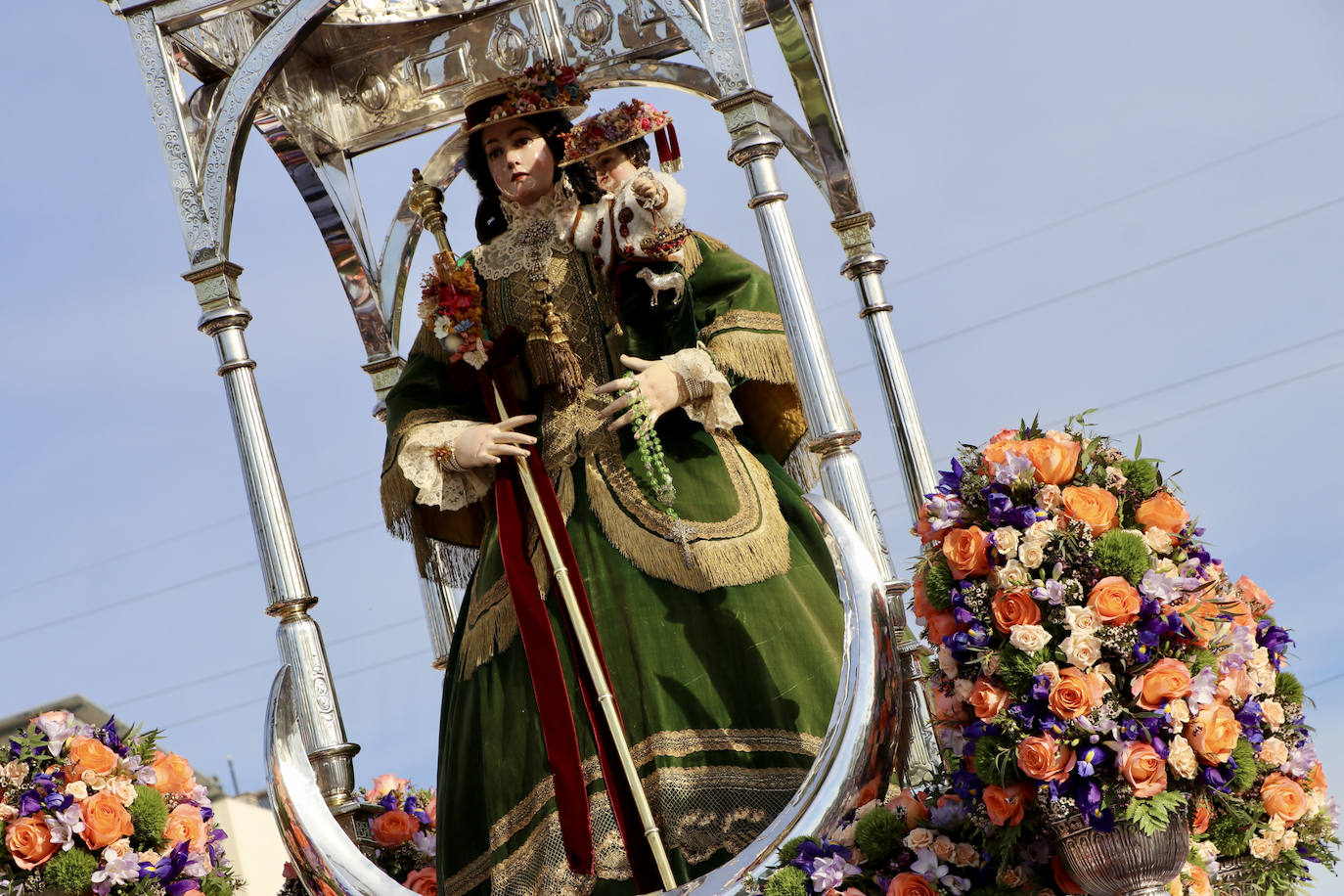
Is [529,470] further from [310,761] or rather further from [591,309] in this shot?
Answer: [310,761]

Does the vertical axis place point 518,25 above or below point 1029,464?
above

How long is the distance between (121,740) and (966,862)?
2906mm

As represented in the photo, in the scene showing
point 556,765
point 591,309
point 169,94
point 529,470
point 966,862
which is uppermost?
→ point 169,94

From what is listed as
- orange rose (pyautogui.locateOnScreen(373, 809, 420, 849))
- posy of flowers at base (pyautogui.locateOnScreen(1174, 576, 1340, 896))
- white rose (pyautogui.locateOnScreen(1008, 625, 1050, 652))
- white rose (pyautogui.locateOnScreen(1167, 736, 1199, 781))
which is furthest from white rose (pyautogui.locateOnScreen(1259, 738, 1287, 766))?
orange rose (pyautogui.locateOnScreen(373, 809, 420, 849))

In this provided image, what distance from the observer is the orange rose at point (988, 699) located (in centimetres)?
404

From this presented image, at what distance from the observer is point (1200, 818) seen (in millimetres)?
4023

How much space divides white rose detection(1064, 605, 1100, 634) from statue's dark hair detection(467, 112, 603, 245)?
7.94 ft

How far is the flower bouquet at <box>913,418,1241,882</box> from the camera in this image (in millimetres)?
3930

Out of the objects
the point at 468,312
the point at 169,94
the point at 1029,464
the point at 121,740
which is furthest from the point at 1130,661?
the point at 169,94

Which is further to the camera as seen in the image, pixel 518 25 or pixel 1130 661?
pixel 518 25

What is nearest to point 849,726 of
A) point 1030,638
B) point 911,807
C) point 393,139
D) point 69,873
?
point 911,807

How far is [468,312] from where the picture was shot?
5.49m

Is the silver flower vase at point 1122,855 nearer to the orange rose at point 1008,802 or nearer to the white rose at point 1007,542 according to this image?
the orange rose at point 1008,802

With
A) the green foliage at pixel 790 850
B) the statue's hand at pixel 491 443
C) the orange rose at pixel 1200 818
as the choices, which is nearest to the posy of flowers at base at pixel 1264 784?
the orange rose at pixel 1200 818
